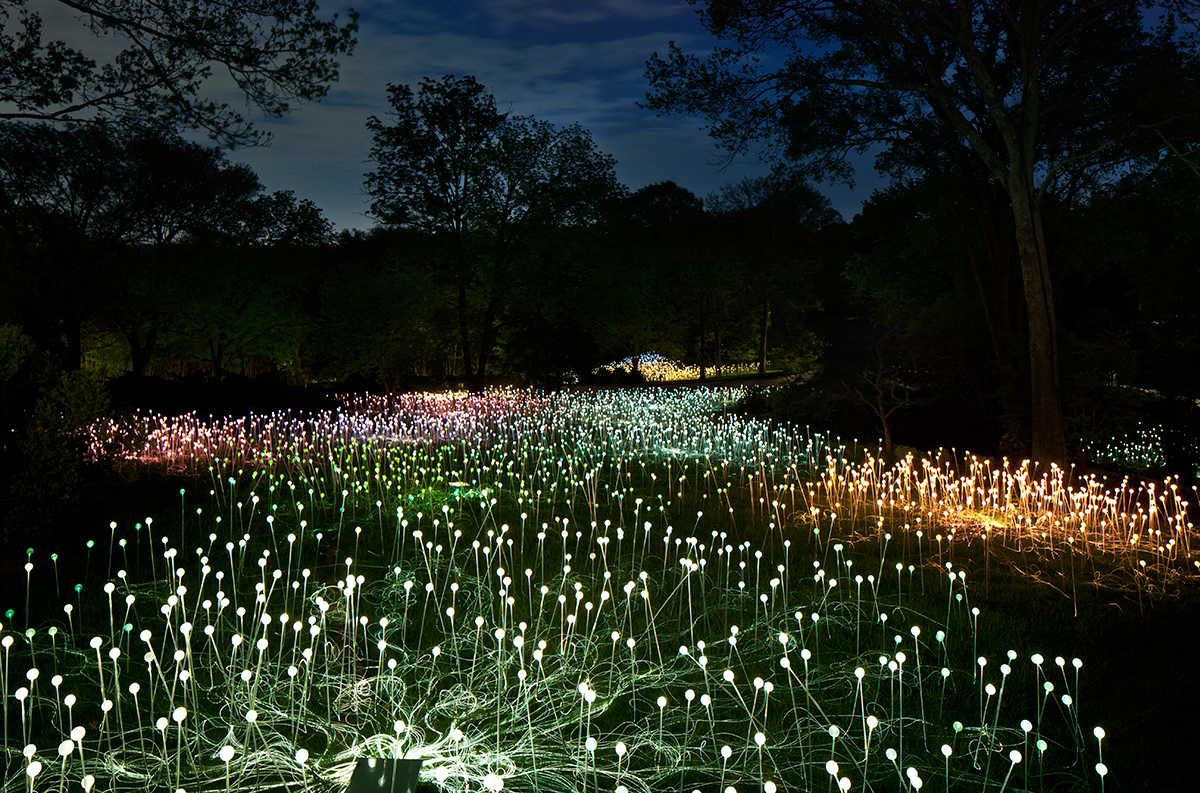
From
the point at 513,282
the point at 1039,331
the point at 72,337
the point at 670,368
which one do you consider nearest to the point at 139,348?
A: the point at 72,337

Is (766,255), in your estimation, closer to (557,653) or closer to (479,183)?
(479,183)

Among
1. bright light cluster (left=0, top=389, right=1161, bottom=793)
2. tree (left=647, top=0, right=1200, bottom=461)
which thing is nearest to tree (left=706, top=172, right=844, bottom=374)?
tree (left=647, top=0, right=1200, bottom=461)

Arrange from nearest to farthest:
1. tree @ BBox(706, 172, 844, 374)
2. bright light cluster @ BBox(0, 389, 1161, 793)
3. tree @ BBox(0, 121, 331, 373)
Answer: bright light cluster @ BBox(0, 389, 1161, 793)
tree @ BBox(0, 121, 331, 373)
tree @ BBox(706, 172, 844, 374)

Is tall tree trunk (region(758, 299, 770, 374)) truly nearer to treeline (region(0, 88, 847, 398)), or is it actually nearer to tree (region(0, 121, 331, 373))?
treeline (region(0, 88, 847, 398))

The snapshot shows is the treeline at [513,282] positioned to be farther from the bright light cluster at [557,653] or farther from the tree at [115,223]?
the bright light cluster at [557,653]

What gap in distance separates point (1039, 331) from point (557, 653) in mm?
8884

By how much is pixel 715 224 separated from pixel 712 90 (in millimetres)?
30737

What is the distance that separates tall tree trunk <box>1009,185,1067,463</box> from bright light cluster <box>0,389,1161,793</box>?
96.1 inches

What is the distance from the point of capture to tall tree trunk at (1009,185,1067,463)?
10.1m

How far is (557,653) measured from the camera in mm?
4531

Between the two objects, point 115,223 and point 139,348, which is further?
point 139,348

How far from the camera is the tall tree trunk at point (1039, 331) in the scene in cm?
1006

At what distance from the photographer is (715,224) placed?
137ft

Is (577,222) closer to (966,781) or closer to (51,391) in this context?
(51,391)
